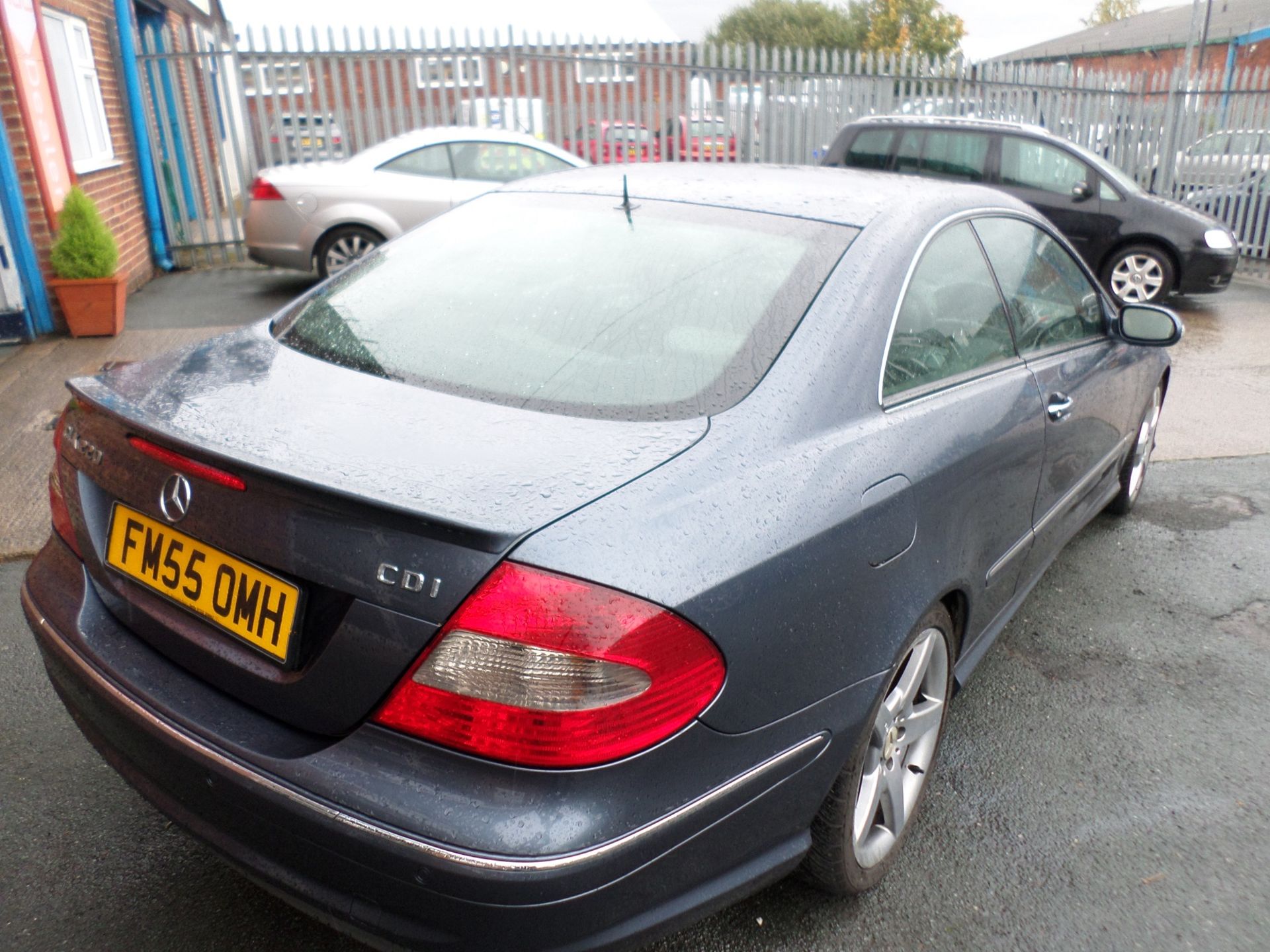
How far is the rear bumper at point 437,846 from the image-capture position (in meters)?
1.43

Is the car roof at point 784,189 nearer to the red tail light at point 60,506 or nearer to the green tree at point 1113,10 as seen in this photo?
the red tail light at point 60,506

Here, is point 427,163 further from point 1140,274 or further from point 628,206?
point 628,206

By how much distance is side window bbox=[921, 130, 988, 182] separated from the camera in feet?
31.0

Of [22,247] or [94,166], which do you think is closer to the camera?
[22,247]

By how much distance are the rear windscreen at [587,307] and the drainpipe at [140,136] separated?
9048 millimetres

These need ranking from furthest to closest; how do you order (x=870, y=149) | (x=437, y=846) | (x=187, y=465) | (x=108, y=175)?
1. (x=870, y=149)
2. (x=108, y=175)
3. (x=187, y=465)
4. (x=437, y=846)

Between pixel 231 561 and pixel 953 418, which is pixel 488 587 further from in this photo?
pixel 953 418

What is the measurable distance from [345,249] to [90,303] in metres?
2.36

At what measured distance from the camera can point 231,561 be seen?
5.49 feet

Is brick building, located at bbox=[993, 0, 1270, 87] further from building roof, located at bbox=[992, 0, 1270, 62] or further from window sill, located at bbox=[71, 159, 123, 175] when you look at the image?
window sill, located at bbox=[71, 159, 123, 175]

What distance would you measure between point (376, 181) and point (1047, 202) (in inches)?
249

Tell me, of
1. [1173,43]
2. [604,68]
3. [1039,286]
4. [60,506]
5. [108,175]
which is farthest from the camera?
[1173,43]

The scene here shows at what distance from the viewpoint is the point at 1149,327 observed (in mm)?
3404

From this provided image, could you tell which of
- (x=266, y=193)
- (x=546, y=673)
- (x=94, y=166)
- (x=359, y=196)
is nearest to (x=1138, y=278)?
(x=359, y=196)
